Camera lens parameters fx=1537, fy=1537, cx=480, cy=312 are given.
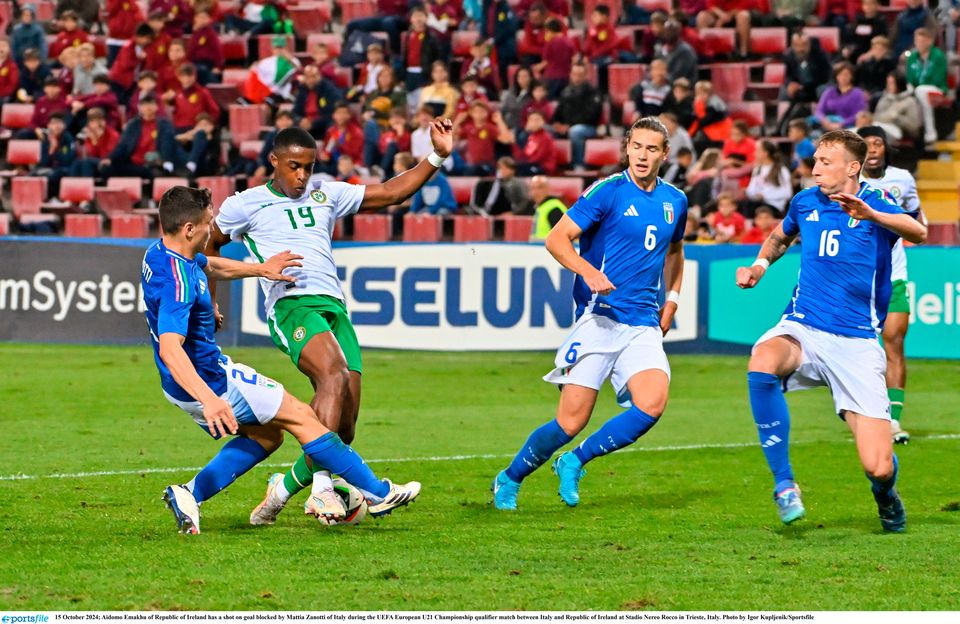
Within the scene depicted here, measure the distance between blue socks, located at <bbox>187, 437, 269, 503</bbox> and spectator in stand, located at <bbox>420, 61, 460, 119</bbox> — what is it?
14.3m

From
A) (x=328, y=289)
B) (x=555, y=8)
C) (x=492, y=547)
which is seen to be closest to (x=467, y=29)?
(x=555, y=8)

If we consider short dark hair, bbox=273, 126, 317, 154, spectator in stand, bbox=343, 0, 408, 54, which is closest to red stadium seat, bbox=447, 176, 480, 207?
spectator in stand, bbox=343, 0, 408, 54

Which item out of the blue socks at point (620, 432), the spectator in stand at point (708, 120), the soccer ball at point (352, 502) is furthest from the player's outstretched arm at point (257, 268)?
the spectator in stand at point (708, 120)

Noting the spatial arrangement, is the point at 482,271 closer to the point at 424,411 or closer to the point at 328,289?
the point at 424,411

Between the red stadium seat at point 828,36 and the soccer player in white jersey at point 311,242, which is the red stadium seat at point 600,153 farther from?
the soccer player in white jersey at point 311,242

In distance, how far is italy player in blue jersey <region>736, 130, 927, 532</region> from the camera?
746 centimetres

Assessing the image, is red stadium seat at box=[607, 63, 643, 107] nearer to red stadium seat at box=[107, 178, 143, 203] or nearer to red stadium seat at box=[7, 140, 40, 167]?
red stadium seat at box=[107, 178, 143, 203]

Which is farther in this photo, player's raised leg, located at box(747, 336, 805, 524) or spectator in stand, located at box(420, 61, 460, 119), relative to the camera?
spectator in stand, located at box(420, 61, 460, 119)

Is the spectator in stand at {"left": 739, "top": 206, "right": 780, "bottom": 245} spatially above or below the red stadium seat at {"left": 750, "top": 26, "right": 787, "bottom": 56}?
below

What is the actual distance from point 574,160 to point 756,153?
318cm

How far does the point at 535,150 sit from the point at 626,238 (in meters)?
12.5

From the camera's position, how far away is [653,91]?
812 inches

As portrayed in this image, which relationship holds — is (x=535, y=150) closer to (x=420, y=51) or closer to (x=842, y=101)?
(x=420, y=51)

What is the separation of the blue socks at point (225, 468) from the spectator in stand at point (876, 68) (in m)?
14.5
